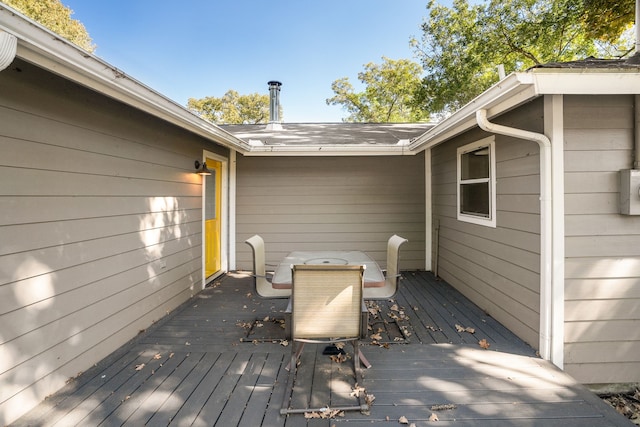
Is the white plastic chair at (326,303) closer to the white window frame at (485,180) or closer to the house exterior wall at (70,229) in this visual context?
the house exterior wall at (70,229)

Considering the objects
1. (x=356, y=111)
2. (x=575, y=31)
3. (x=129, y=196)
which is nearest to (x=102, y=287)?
(x=129, y=196)

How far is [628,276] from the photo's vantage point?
2.58 meters

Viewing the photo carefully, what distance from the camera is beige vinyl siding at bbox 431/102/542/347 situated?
2.81m

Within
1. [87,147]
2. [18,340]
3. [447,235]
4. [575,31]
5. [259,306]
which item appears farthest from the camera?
[575,31]

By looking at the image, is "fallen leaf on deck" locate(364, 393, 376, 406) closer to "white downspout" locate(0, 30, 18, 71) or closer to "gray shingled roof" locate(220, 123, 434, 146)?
"white downspout" locate(0, 30, 18, 71)

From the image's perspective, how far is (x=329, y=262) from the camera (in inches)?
133

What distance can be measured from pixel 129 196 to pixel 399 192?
437 cm

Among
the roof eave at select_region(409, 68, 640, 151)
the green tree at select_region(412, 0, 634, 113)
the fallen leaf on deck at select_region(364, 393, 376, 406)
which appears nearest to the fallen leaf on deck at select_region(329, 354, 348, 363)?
the fallen leaf on deck at select_region(364, 393, 376, 406)

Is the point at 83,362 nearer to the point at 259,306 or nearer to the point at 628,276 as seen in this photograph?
the point at 259,306

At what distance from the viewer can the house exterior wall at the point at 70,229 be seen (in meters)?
1.92

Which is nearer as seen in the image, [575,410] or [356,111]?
[575,410]

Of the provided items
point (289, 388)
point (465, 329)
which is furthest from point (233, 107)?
point (289, 388)

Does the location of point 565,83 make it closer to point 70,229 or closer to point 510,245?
point 510,245

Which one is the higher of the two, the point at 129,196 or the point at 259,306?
the point at 129,196
